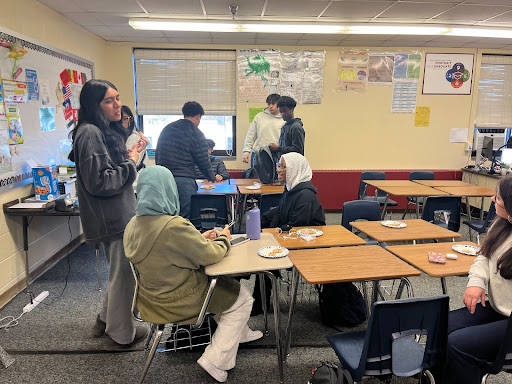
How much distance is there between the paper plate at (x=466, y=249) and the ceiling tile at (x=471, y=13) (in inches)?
105

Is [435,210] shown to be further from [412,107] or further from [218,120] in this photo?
[218,120]

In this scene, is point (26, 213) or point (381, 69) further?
point (381, 69)

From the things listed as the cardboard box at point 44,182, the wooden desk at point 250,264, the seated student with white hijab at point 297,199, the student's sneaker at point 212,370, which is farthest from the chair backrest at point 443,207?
the cardboard box at point 44,182

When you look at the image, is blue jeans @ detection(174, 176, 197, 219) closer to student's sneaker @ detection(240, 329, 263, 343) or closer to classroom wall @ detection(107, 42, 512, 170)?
student's sneaker @ detection(240, 329, 263, 343)

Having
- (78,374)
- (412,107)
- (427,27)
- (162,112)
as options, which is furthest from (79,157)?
(412,107)

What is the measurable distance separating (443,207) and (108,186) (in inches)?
122

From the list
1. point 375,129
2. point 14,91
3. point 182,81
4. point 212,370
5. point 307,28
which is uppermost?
point 307,28

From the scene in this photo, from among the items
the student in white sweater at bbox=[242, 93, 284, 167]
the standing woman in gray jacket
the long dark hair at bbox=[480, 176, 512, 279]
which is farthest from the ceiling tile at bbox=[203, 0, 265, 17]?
the long dark hair at bbox=[480, 176, 512, 279]

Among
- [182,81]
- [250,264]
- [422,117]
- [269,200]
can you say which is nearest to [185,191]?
[269,200]

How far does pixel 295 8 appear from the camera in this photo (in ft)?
12.5

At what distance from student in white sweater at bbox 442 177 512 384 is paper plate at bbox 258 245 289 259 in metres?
0.89

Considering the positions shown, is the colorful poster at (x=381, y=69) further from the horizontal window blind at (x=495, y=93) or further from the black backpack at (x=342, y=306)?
the black backpack at (x=342, y=306)

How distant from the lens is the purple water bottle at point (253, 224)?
230cm

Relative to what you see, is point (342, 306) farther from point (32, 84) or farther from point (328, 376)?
point (32, 84)
